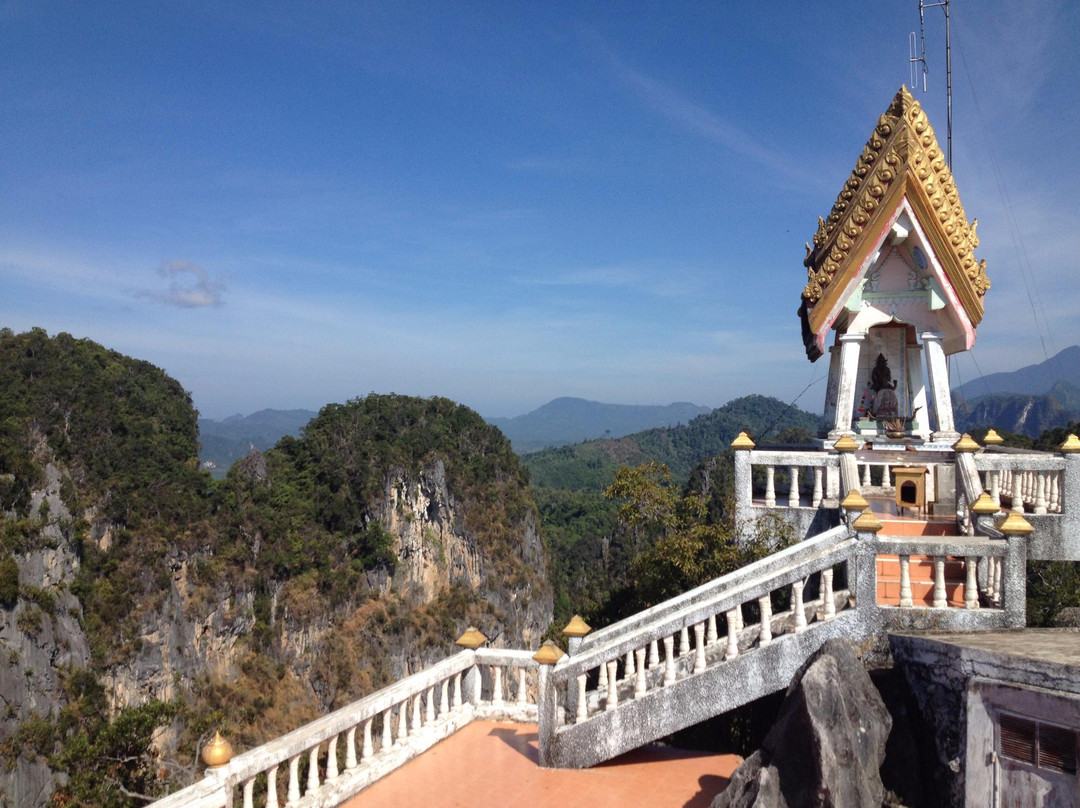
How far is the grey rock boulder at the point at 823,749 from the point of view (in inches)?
193

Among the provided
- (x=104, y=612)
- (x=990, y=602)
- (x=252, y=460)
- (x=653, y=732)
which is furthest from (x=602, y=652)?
(x=252, y=460)

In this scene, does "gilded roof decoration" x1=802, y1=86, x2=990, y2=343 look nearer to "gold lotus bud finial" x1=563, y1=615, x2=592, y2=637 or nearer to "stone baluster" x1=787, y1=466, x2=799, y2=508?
"stone baluster" x1=787, y1=466, x2=799, y2=508

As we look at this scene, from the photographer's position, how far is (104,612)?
3180 cm

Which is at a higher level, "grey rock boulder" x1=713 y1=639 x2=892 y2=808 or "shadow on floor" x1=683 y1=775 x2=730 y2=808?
"grey rock boulder" x1=713 y1=639 x2=892 y2=808

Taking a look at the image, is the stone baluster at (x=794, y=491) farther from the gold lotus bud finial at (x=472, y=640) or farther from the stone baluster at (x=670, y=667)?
the gold lotus bud finial at (x=472, y=640)

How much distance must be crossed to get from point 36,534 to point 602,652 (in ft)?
96.3

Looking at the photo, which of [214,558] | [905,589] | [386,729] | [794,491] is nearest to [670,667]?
[905,589]

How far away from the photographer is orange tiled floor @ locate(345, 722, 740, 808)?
629 centimetres

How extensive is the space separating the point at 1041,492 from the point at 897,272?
335 cm

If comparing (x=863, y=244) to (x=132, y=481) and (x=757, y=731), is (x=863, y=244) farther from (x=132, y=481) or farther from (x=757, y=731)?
(x=132, y=481)

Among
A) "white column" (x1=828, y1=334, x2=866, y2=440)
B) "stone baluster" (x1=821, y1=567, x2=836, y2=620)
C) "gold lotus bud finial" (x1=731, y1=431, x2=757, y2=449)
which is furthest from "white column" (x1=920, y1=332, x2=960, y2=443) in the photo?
"stone baluster" (x1=821, y1=567, x2=836, y2=620)

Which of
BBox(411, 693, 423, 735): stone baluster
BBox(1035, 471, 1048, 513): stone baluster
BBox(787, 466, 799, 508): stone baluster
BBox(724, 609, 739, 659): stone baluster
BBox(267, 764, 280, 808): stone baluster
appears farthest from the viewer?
BBox(787, 466, 799, 508): stone baluster

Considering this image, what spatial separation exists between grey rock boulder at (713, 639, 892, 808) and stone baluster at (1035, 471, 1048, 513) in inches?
153

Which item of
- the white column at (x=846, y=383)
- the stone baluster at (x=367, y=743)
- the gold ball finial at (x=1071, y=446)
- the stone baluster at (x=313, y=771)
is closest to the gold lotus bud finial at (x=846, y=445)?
the white column at (x=846, y=383)
